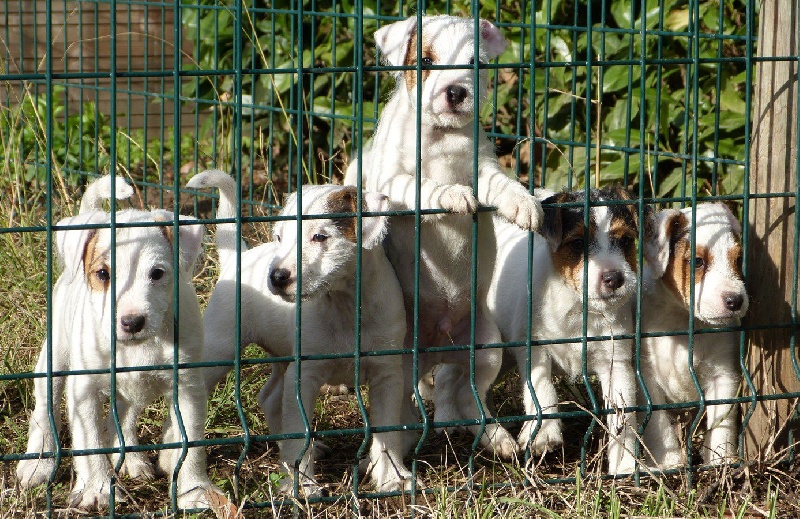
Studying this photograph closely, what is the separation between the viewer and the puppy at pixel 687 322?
14.8 ft

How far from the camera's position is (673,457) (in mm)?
4660

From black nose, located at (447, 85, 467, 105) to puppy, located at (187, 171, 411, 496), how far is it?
1.92 ft

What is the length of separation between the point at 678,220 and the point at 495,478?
1.39 m

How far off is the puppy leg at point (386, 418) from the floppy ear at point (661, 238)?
3.98 ft

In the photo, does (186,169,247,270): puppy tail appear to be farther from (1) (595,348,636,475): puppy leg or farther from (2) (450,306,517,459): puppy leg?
(1) (595,348,636,475): puppy leg

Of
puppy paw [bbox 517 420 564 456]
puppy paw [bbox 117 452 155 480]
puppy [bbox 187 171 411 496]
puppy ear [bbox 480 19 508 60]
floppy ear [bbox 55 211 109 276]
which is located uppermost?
puppy ear [bbox 480 19 508 60]

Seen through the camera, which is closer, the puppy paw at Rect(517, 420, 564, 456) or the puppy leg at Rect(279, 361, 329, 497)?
the puppy leg at Rect(279, 361, 329, 497)

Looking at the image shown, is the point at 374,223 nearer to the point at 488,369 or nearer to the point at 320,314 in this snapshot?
the point at 320,314

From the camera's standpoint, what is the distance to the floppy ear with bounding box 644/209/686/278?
15.3 ft

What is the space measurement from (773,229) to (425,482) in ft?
5.95

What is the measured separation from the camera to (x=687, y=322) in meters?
4.78

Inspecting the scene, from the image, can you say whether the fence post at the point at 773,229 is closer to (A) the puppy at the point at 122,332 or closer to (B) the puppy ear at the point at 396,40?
(B) the puppy ear at the point at 396,40

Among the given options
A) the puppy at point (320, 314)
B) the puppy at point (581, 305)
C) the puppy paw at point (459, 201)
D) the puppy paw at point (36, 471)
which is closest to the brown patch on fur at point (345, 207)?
the puppy at point (320, 314)

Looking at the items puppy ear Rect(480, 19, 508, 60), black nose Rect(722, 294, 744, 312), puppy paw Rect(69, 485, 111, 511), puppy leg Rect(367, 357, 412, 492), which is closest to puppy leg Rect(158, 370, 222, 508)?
puppy paw Rect(69, 485, 111, 511)
